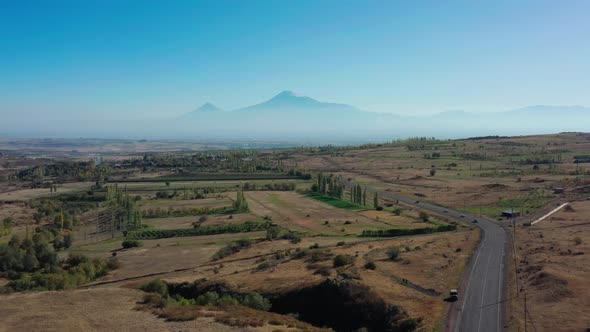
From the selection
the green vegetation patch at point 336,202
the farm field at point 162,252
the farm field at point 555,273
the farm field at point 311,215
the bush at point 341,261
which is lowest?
the farm field at point 162,252

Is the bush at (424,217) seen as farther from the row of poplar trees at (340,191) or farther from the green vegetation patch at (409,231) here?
the row of poplar trees at (340,191)

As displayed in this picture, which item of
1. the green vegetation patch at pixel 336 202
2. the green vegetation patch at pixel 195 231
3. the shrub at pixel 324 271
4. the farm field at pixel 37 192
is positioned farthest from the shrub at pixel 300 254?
the farm field at pixel 37 192

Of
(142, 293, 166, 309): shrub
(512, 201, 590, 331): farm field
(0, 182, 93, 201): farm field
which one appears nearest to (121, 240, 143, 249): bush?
(142, 293, 166, 309): shrub

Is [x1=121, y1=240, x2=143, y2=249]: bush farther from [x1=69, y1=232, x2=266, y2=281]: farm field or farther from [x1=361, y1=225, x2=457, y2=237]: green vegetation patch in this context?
[x1=361, y1=225, x2=457, y2=237]: green vegetation patch

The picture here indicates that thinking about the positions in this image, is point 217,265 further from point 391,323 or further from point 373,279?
point 391,323

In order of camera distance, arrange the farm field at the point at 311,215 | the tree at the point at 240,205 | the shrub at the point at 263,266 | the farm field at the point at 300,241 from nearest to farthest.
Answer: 1. the farm field at the point at 300,241
2. the shrub at the point at 263,266
3. the farm field at the point at 311,215
4. the tree at the point at 240,205

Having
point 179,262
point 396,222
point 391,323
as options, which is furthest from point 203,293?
point 396,222

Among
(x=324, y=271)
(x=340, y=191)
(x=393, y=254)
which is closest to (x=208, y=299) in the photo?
(x=324, y=271)
